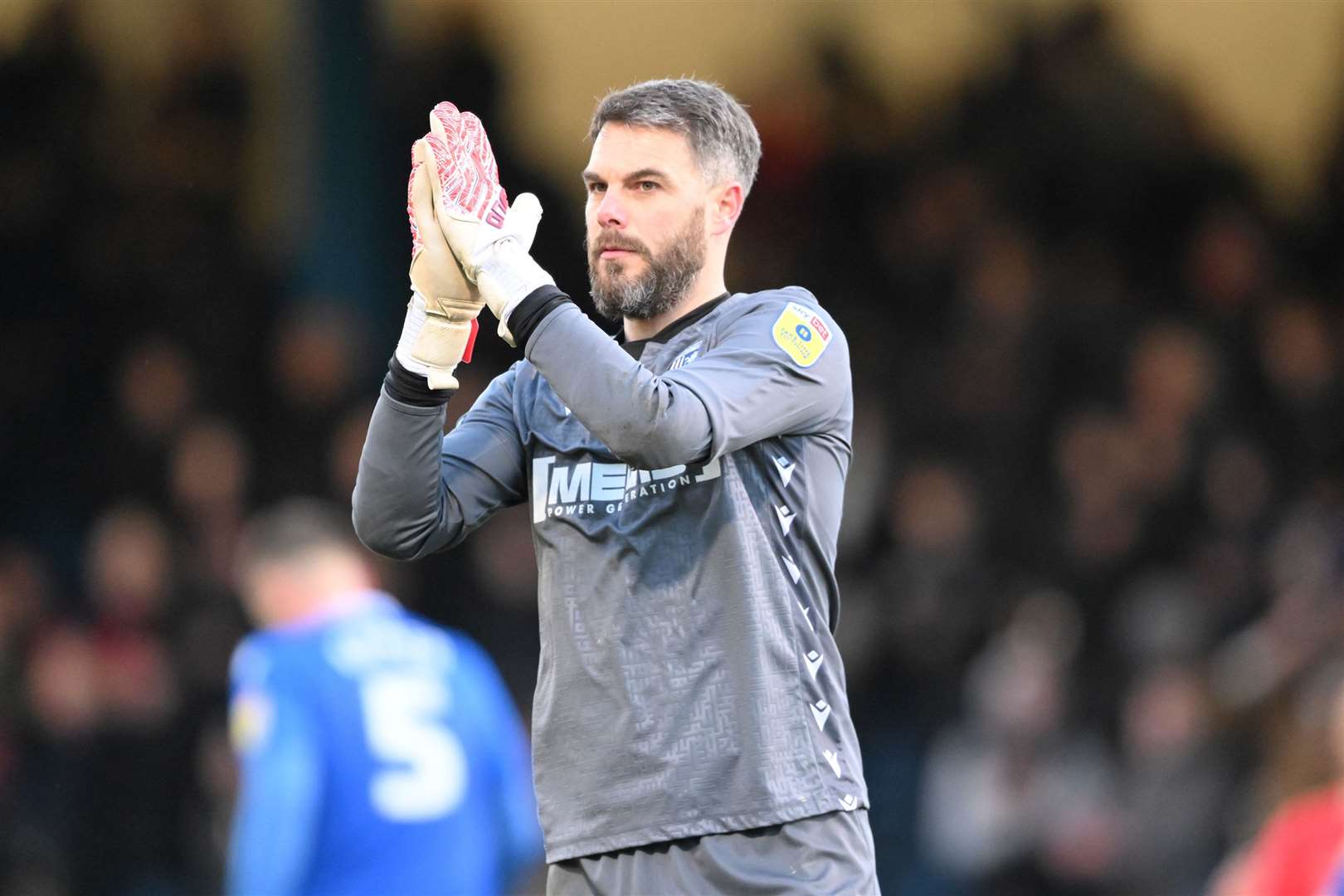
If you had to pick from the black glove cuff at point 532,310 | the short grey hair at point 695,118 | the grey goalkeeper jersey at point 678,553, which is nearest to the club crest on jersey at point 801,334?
the grey goalkeeper jersey at point 678,553

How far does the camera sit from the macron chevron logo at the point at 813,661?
291 cm

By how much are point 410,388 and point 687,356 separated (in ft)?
1.35

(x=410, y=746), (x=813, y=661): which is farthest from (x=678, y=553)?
(x=410, y=746)

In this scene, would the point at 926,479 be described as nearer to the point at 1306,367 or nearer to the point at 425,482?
the point at 1306,367

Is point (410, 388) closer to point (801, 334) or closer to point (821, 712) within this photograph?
point (801, 334)

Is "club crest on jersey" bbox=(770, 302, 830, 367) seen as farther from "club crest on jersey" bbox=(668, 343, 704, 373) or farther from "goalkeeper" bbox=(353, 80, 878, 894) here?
"club crest on jersey" bbox=(668, 343, 704, 373)

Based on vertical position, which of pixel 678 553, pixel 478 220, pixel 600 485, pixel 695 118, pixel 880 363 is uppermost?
pixel 880 363

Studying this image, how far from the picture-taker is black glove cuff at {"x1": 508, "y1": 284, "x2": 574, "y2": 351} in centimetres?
278

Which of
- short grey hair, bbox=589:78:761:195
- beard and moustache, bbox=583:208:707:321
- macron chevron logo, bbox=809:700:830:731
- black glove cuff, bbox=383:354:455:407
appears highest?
short grey hair, bbox=589:78:761:195

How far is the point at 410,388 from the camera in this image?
2.98m

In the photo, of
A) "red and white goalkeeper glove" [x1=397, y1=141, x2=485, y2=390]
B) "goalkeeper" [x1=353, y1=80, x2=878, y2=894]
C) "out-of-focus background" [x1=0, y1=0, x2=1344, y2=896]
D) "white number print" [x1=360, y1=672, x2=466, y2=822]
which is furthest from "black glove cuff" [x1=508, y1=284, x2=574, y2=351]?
"out-of-focus background" [x1=0, y1=0, x2=1344, y2=896]

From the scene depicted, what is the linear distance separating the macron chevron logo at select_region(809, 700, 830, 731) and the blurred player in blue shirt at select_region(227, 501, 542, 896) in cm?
270

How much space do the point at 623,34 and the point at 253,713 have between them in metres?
5.91

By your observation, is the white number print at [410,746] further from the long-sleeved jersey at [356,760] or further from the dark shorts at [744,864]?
the dark shorts at [744,864]
